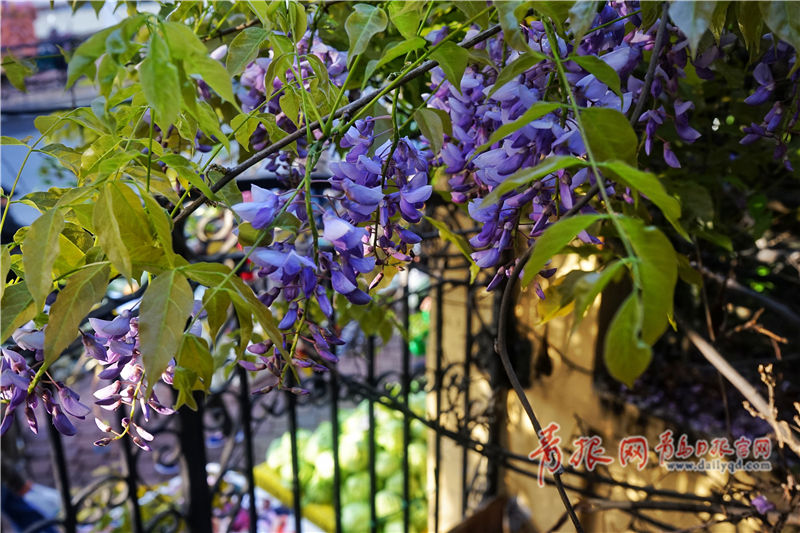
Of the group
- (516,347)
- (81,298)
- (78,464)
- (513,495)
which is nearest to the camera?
(81,298)

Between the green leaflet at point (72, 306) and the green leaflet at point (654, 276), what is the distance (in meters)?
0.29

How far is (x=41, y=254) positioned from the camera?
12.7 inches

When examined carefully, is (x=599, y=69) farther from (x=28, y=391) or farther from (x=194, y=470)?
(x=194, y=470)

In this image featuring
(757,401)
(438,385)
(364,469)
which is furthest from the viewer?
(364,469)

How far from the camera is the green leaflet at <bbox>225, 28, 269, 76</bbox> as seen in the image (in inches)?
18.0

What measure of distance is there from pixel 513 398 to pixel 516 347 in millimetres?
150

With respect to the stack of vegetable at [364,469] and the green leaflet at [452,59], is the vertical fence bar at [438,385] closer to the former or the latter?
the stack of vegetable at [364,469]

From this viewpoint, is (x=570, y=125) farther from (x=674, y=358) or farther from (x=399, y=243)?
(x=674, y=358)

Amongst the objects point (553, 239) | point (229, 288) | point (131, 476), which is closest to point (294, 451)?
point (131, 476)

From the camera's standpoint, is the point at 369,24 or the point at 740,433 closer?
the point at 369,24

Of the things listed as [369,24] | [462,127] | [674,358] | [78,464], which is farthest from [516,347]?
[78,464]

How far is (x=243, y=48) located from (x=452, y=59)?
17 centimetres

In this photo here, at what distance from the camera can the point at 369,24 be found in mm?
395

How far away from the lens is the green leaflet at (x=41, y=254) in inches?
12.5
